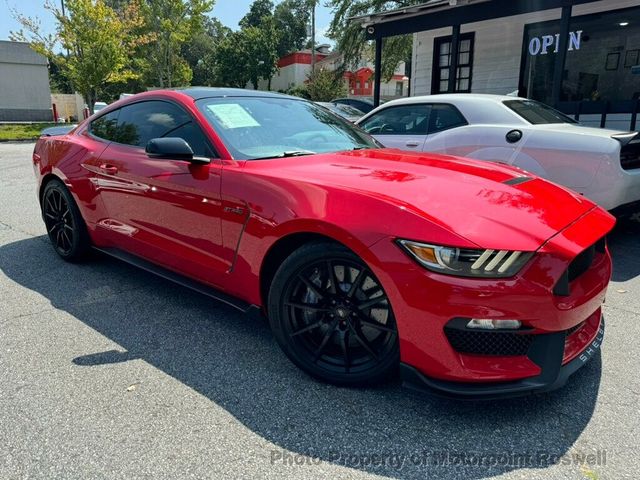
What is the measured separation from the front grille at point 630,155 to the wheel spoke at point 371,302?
10.9 feet

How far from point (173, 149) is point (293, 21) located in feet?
249

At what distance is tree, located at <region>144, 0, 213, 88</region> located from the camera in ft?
93.1

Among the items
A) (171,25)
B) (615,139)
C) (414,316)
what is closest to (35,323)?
(414,316)

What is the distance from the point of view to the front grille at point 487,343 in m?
2.12

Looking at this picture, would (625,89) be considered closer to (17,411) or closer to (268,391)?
(268,391)

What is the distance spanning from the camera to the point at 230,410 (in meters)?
2.39

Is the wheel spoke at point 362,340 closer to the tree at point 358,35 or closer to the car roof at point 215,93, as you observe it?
the car roof at point 215,93

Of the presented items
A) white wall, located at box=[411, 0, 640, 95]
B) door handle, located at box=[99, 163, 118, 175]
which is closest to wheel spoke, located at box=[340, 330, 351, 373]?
door handle, located at box=[99, 163, 118, 175]

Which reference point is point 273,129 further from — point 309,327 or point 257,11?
point 257,11

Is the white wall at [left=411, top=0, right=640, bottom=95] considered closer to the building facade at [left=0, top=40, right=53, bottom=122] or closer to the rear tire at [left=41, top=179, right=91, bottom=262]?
the rear tire at [left=41, top=179, right=91, bottom=262]

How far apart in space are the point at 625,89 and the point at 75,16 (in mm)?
21923

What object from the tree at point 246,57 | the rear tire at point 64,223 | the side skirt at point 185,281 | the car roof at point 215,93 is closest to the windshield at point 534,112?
the car roof at point 215,93

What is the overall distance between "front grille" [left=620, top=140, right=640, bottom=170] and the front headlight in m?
3.14

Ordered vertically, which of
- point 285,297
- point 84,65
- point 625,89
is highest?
point 84,65
